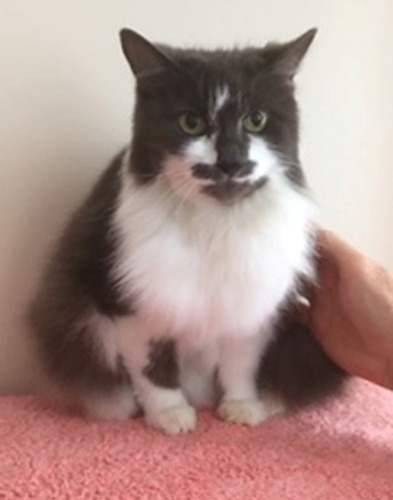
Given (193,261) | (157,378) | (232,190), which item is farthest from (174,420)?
(232,190)

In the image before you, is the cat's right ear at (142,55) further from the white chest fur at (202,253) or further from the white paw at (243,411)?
the white paw at (243,411)

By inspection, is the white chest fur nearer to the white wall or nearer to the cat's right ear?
the cat's right ear

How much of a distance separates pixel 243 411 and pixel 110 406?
0.22m

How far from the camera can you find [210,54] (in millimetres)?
1148

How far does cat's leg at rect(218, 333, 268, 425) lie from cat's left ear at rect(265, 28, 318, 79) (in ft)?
1.41

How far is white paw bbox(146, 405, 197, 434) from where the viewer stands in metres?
1.23

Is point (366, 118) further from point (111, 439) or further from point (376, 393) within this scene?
point (111, 439)

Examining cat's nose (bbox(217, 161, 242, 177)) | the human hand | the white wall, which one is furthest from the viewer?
the white wall

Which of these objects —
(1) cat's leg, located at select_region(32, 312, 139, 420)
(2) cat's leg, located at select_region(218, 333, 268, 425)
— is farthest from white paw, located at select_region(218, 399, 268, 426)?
(1) cat's leg, located at select_region(32, 312, 139, 420)

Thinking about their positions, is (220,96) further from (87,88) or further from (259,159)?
(87,88)

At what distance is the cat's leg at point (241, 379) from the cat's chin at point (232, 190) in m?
0.28

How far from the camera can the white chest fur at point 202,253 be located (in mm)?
1135

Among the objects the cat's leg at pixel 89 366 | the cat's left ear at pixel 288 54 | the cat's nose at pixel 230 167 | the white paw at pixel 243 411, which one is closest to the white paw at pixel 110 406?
the cat's leg at pixel 89 366

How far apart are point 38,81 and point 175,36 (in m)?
0.27
